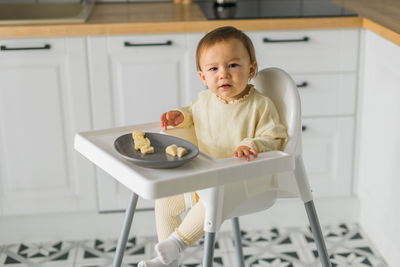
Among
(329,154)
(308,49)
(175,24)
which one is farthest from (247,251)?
(175,24)

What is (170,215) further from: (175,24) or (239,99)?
(175,24)

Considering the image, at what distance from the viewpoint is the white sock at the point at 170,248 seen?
1635 mm

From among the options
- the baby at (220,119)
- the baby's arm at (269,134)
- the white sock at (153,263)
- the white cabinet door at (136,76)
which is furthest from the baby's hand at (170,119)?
the white cabinet door at (136,76)

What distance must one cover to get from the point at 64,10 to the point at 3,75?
2.07ft

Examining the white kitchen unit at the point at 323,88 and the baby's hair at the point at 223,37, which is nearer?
the baby's hair at the point at 223,37

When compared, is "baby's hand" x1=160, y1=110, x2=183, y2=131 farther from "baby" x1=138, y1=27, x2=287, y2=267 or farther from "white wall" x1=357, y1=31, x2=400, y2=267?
"white wall" x1=357, y1=31, x2=400, y2=267

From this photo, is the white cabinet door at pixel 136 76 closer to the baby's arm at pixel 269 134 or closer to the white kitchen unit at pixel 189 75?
the white kitchen unit at pixel 189 75

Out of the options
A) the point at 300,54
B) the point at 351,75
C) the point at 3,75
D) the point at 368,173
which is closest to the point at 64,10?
the point at 3,75

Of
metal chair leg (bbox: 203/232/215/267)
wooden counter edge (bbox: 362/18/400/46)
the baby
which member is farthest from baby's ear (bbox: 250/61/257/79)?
wooden counter edge (bbox: 362/18/400/46)

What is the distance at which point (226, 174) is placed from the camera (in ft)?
4.71

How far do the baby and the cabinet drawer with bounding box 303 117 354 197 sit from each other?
1.08 m

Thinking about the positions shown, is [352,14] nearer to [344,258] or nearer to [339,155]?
[339,155]

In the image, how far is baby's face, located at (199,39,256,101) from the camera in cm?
163

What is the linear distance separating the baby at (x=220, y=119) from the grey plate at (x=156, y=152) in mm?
132
